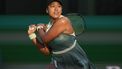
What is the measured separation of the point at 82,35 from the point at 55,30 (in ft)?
8.70

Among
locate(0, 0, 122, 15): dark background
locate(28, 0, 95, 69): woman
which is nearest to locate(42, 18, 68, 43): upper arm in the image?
locate(28, 0, 95, 69): woman

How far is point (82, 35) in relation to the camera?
258 inches

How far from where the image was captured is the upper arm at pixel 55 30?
12.8 feet

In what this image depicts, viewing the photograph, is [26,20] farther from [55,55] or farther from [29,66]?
[55,55]

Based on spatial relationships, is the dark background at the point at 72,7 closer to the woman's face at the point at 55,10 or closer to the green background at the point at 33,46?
the green background at the point at 33,46

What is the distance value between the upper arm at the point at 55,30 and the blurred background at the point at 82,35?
2.47 m

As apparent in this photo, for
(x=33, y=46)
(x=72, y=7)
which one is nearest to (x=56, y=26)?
(x=72, y=7)

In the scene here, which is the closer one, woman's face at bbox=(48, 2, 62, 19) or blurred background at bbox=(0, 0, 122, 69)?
woman's face at bbox=(48, 2, 62, 19)

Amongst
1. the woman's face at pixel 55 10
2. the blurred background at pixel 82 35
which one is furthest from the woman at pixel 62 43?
the blurred background at pixel 82 35

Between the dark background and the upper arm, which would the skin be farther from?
the dark background

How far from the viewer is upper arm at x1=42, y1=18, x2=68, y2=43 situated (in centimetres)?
392

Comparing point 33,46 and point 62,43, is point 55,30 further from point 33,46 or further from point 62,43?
point 33,46

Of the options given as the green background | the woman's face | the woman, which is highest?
the woman's face

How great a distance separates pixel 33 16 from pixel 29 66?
2.45ft
